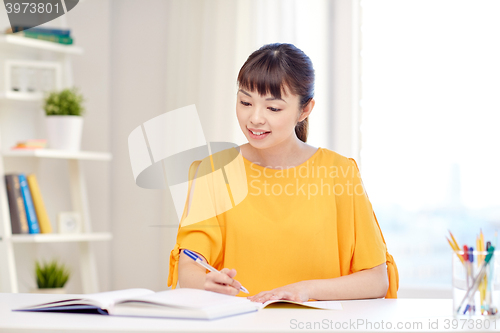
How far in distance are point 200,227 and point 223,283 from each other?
28 centimetres

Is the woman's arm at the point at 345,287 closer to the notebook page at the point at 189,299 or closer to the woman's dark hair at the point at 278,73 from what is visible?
the notebook page at the point at 189,299

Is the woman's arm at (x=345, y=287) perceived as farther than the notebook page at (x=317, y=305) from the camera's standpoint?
Yes

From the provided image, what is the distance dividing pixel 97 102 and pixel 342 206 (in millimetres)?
1781

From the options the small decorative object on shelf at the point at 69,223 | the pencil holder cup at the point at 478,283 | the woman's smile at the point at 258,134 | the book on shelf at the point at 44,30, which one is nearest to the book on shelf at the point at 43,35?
the book on shelf at the point at 44,30

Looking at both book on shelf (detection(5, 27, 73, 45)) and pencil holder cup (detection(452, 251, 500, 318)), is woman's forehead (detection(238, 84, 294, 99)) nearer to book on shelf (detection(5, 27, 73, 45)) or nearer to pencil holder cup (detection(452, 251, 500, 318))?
pencil holder cup (detection(452, 251, 500, 318))

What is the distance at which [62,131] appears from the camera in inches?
97.1

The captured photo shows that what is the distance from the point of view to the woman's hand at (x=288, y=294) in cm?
110

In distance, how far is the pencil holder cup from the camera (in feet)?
2.96

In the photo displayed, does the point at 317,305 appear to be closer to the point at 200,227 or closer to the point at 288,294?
the point at 288,294

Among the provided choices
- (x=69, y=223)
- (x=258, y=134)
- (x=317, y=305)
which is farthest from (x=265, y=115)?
(x=69, y=223)

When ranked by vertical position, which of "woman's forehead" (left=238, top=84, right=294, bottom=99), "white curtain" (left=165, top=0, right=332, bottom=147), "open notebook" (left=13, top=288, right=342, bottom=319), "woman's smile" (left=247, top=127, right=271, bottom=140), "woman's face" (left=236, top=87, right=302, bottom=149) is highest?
"white curtain" (left=165, top=0, right=332, bottom=147)

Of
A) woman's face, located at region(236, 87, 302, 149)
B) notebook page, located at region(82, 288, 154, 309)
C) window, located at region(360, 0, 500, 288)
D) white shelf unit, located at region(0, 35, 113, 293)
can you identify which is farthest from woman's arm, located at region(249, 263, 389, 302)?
white shelf unit, located at region(0, 35, 113, 293)

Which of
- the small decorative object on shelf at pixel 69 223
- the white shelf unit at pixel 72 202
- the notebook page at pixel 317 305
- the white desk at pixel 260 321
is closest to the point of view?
the white desk at pixel 260 321

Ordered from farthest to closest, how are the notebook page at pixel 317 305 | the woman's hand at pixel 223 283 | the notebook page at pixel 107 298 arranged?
the woman's hand at pixel 223 283 → the notebook page at pixel 317 305 → the notebook page at pixel 107 298
